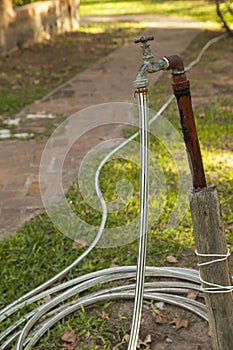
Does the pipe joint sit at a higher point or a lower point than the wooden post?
higher

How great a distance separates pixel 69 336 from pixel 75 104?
429cm

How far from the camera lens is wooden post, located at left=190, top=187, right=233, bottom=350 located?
2.33 meters

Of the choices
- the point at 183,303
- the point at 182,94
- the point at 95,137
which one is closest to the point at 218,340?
the point at 183,303

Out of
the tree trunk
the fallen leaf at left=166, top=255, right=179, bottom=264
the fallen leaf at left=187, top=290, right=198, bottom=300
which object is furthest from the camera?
the tree trunk

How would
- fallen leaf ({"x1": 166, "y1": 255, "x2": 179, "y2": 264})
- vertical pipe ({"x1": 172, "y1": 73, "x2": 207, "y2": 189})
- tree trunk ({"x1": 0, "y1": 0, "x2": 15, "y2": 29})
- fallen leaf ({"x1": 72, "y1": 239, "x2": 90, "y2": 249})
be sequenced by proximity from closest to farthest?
1. vertical pipe ({"x1": 172, "y1": 73, "x2": 207, "y2": 189})
2. fallen leaf ({"x1": 166, "y1": 255, "x2": 179, "y2": 264})
3. fallen leaf ({"x1": 72, "y1": 239, "x2": 90, "y2": 249})
4. tree trunk ({"x1": 0, "y1": 0, "x2": 15, "y2": 29})

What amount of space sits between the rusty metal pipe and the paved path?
6.54ft

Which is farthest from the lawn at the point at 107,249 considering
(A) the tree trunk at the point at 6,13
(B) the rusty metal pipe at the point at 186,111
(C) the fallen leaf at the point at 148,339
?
(A) the tree trunk at the point at 6,13

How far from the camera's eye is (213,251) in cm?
236

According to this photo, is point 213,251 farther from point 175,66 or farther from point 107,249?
point 107,249

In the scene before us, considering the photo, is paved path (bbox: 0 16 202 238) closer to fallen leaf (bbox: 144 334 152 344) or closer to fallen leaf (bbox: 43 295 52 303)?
fallen leaf (bbox: 43 295 52 303)

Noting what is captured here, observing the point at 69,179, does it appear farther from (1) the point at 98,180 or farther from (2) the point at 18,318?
(2) the point at 18,318

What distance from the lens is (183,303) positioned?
10.4ft

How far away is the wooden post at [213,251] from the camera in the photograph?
233cm

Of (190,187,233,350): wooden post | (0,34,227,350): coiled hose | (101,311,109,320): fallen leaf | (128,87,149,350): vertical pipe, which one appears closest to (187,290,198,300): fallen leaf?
(0,34,227,350): coiled hose
